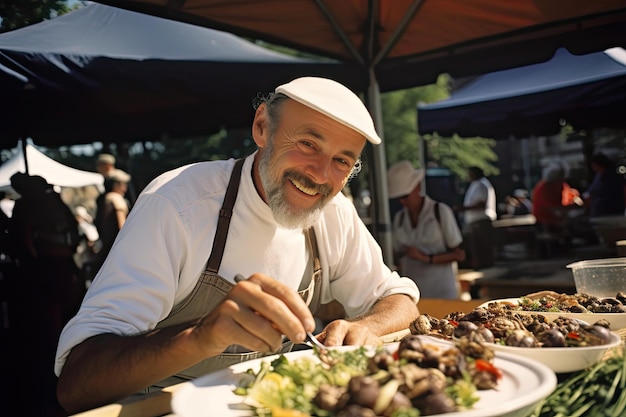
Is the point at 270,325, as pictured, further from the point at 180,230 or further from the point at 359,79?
the point at 359,79

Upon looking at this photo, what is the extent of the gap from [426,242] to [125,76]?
9.29 feet

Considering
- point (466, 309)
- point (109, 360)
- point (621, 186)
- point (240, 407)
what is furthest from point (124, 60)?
point (621, 186)

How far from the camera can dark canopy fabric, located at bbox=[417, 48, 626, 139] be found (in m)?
5.61

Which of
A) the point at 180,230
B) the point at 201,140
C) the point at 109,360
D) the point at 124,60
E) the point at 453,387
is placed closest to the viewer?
the point at 453,387

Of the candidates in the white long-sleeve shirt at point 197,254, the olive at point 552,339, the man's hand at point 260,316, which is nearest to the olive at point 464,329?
the olive at point 552,339

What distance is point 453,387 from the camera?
1.07 meters

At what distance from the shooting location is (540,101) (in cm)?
600

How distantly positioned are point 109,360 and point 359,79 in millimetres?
3875

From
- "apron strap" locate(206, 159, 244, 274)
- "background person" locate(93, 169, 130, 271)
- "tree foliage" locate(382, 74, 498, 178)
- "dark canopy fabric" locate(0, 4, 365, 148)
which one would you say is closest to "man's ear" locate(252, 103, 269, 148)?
"apron strap" locate(206, 159, 244, 274)

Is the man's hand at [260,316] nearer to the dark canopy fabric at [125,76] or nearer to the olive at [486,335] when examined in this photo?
the olive at [486,335]

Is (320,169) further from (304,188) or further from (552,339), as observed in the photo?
(552,339)

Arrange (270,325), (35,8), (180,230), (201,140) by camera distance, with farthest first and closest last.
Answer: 1. (201,140)
2. (35,8)
3. (180,230)
4. (270,325)

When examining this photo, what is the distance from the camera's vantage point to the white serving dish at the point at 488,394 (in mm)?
1014

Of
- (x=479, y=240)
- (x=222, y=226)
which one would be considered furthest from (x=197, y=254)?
(x=479, y=240)
